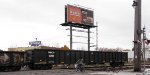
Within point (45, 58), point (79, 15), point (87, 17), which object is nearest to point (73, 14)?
point (79, 15)

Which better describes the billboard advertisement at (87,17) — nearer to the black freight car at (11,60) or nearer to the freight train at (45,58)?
the freight train at (45,58)

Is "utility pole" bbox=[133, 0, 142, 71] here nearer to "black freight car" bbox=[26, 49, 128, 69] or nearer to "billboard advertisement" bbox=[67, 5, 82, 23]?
"black freight car" bbox=[26, 49, 128, 69]


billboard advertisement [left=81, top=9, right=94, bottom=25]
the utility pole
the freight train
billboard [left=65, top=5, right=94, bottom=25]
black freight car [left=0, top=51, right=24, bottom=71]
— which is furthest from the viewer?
billboard advertisement [left=81, top=9, right=94, bottom=25]

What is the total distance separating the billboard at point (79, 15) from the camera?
6581 centimetres

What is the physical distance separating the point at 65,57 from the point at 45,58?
3895 millimetres

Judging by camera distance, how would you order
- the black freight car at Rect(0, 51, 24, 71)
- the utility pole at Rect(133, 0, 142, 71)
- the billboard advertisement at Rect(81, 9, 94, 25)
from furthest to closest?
the billboard advertisement at Rect(81, 9, 94, 25), the black freight car at Rect(0, 51, 24, 71), the utility pole at Rect(133, 0, 142, 71)

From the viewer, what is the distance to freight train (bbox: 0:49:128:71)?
1412 inches

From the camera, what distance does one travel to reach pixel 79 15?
69000mm

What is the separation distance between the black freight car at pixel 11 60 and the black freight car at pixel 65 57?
6.43 feet

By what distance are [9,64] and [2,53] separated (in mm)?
1400

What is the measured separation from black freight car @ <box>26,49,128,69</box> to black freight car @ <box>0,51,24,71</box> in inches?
77.2

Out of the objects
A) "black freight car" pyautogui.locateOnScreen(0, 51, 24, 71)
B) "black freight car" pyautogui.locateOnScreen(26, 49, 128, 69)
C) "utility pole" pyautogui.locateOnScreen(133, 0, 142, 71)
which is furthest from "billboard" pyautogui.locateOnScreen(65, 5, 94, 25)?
"utility pole" pyautogui.locateOnScreen(133, 0, 142, 71)

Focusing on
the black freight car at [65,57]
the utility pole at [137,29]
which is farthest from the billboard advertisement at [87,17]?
the utility pole at [137,29]

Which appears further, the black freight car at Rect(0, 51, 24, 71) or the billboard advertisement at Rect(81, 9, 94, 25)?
the billboard advertisement at Rect(81, 9, 94, 25)
